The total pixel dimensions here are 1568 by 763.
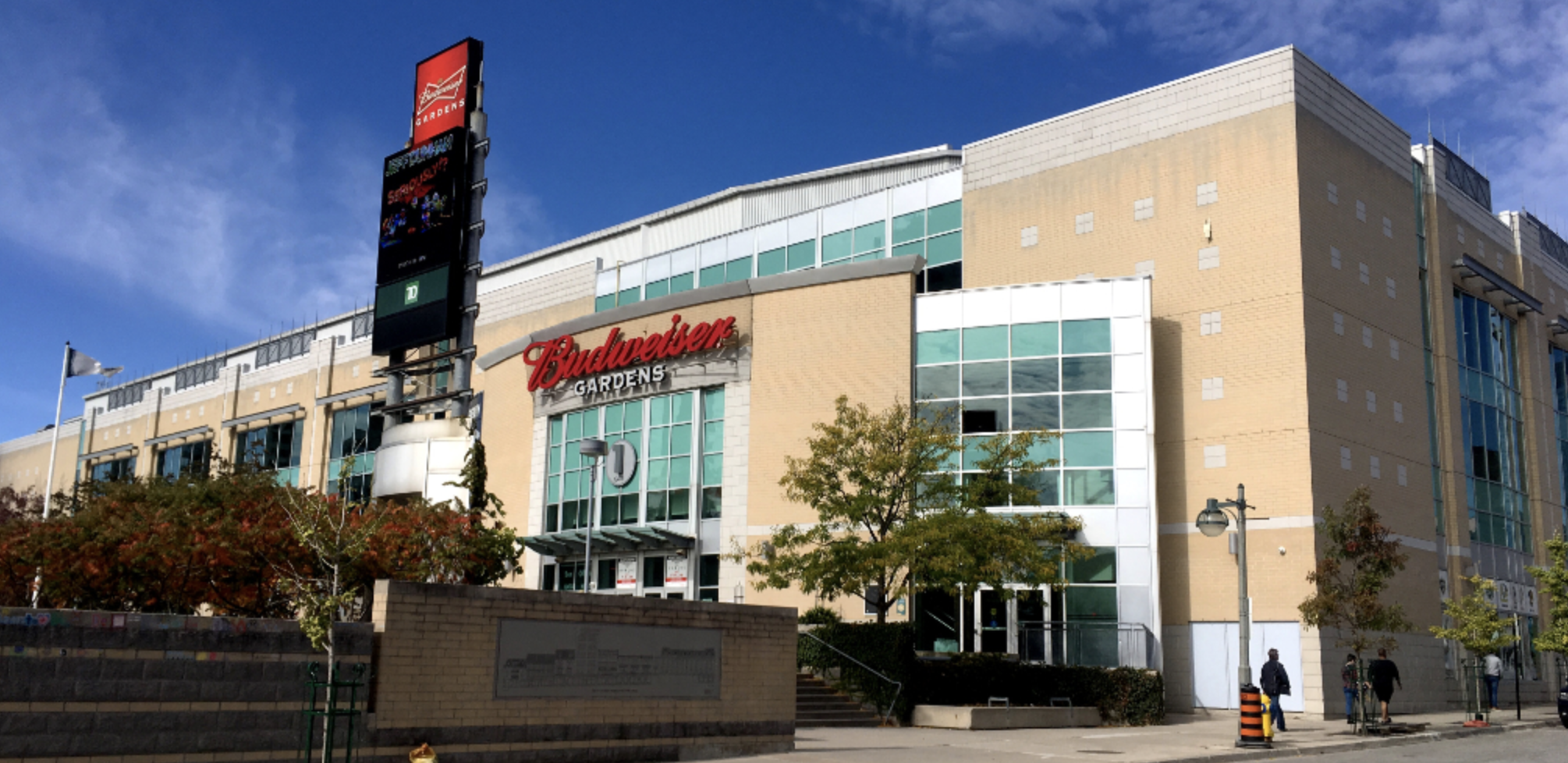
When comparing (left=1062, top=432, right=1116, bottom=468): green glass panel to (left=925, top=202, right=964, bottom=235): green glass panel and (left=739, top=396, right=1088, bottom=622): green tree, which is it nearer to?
(left=739, top=396, right=1088, bottom=622): green tree

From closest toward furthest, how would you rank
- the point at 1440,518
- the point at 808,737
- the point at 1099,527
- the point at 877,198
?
the point at 808,737
the point at 1099,527
the point at 1440,518
the point at 877,198

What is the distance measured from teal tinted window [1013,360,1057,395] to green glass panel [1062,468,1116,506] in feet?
7.74

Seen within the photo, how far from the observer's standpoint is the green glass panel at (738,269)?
46.0 m

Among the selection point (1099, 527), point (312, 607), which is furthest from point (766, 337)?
point (312, 607)

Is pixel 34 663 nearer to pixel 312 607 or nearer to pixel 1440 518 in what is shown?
pixel 312 607

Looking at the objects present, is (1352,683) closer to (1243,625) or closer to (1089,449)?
(1243,625)

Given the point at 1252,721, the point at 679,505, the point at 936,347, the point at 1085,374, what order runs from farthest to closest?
the point at 679,505 → the point at 936,347 → the point at 1085,374 → the point at 1252,721

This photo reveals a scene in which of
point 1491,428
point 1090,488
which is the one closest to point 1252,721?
point 1090,488

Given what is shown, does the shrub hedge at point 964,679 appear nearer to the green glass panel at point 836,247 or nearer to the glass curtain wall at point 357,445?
the green glass panel at point 836,247

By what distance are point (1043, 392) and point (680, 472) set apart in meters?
11.6

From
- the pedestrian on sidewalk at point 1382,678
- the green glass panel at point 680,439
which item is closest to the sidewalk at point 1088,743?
the pedestrian on sidewalk at point 1382,678

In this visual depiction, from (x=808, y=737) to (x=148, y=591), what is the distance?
1342cm

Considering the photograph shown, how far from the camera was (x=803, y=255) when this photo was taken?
1751 inches

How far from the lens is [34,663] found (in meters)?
13.0
